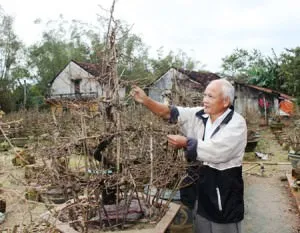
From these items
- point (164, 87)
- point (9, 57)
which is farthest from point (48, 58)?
point (164, 87)

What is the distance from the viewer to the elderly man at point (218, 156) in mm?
2873

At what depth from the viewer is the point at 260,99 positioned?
2231 centimetres

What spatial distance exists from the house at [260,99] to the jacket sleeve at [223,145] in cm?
1944

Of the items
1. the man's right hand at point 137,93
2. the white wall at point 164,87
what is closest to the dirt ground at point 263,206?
the man's right hand at point 137,93

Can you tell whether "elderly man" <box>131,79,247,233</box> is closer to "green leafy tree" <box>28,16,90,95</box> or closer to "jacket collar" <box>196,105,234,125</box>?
"jacket collar" <box>196,105,234,125</box>

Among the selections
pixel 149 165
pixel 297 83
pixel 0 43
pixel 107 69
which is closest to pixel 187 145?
pixel 149 165

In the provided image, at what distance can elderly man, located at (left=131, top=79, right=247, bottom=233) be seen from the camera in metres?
2.87

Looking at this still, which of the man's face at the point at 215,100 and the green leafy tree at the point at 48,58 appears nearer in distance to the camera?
the man's face at the point at 215,100

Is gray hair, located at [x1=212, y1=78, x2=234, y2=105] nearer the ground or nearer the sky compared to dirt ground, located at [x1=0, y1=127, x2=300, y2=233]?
nearer the sky

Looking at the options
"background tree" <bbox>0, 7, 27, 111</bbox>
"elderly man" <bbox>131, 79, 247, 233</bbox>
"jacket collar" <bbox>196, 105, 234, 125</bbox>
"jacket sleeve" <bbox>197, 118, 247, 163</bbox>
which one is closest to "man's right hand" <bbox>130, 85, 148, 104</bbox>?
"elderly man" <bbox>131, 79, 247, 233</bbox>

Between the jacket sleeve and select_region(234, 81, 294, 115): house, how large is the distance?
19439mm

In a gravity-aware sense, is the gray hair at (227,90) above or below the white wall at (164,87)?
below

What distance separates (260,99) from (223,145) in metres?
20.3

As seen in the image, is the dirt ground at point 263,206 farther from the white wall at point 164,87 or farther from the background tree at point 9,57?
the background tree at point 9,57
